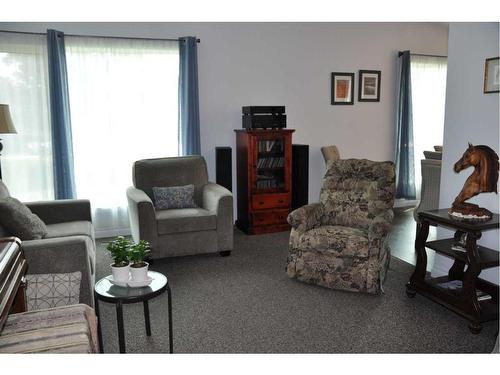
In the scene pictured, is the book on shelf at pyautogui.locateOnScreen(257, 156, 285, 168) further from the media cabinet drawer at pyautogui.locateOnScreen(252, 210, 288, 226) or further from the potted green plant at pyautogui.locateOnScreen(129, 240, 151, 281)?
the potted green plant at pyautogui.locateOnScreen(129, 240, 151, 281)

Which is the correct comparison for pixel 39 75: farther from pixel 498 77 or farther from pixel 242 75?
pixel 498 77

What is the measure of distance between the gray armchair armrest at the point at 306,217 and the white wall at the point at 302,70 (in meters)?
1.87

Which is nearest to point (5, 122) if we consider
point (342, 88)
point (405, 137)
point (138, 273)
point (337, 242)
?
point (138, 273)

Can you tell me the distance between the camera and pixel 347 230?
3.38 meters

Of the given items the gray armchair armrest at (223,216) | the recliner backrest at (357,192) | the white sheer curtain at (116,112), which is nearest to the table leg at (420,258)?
the recliner backrest at (357,192)

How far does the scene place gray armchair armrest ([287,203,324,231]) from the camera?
341 centimetres

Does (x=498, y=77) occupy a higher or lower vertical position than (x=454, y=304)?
higher

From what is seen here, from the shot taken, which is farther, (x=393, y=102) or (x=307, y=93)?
(x=393, y=102)

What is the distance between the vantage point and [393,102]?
19.7ft

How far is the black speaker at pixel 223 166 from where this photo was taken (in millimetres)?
4836

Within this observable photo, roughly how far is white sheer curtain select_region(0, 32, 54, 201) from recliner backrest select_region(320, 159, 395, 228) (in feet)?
9.44

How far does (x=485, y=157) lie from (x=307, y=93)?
118 inches
